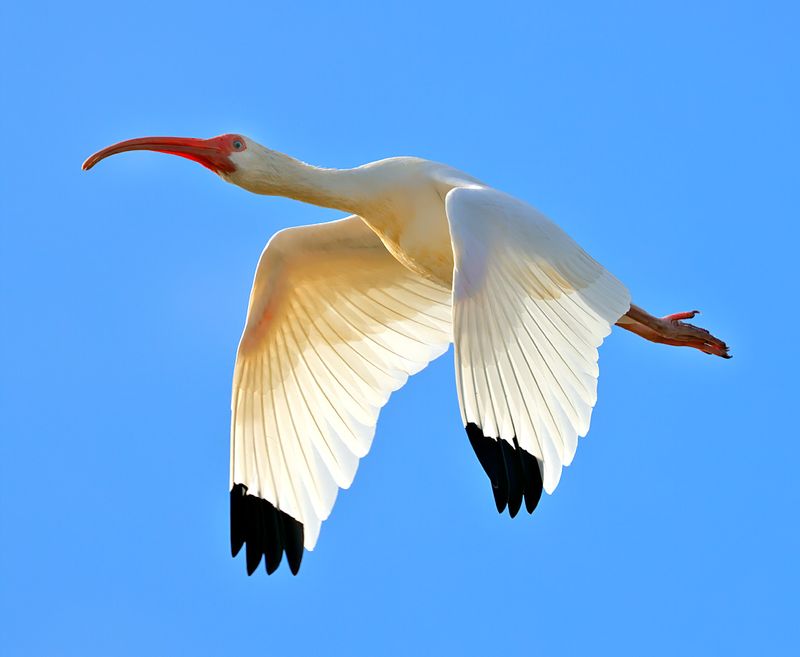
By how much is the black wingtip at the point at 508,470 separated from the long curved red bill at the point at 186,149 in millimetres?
3667

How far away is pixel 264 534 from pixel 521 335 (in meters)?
3.92

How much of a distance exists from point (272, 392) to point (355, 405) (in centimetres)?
76

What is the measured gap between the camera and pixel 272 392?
1512cm

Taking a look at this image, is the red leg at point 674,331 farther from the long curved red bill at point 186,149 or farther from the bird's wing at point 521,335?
the long curved red bill at point 186,149

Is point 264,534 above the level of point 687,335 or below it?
below

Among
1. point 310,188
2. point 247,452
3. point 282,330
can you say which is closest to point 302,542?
point 247,452

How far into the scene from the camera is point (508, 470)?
448 inches

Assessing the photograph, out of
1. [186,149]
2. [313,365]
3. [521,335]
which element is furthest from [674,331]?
[186,149]

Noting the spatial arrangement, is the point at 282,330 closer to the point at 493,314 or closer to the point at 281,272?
the point at 281,272

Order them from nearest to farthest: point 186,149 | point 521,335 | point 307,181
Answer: point 521,335
point 307,181
point 186,149

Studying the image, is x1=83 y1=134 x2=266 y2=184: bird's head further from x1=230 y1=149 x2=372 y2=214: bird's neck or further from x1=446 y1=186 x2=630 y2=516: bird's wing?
x1=446 y1=186 x2=630 y2=516: bird's wing

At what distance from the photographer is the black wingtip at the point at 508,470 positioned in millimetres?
11320

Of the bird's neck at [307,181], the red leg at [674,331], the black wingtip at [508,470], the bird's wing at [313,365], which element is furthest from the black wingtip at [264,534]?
the black wingtip at [508,470]

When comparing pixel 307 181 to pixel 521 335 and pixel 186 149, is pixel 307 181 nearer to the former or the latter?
pixel 186 149
